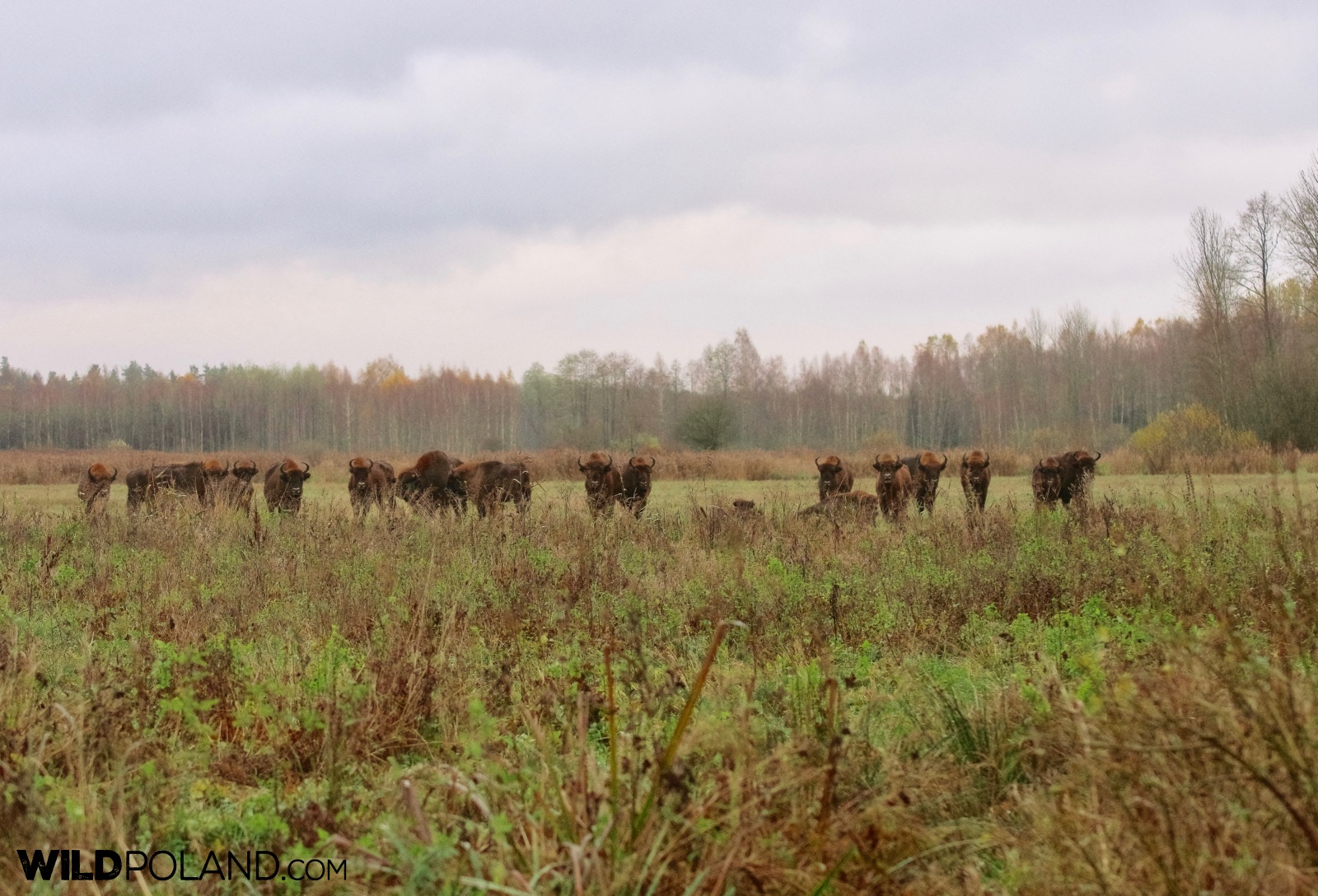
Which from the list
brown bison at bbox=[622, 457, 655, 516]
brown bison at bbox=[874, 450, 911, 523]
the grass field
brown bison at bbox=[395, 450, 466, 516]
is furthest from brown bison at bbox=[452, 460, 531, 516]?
the grass field

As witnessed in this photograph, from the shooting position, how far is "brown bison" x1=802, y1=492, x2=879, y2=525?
51.3 feet

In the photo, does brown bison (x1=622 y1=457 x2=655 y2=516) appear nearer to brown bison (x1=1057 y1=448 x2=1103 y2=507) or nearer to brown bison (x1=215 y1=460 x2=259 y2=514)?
brown bison (x1=215 y1=460 x2=259 y2=514)

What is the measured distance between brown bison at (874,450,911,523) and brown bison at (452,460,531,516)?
6585mm

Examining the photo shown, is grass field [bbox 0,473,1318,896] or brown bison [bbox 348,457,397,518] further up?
brown bison [bbox 348,457,397,518]

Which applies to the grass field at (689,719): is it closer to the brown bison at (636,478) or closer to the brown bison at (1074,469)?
the brown bison at (1074,469)

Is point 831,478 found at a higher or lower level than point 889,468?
lower

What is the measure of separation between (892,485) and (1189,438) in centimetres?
2651

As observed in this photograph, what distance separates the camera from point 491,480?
781 inches

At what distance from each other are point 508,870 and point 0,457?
54663 millimetres

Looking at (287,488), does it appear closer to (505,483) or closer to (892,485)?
(505,483)

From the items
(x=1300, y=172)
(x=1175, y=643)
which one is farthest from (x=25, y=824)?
(x=1300, y=172)

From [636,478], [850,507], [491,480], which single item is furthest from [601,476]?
[850,507]

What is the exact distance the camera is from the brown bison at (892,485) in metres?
18.3

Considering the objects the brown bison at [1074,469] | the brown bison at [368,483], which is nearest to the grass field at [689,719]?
the brown bison at [1074,469]
